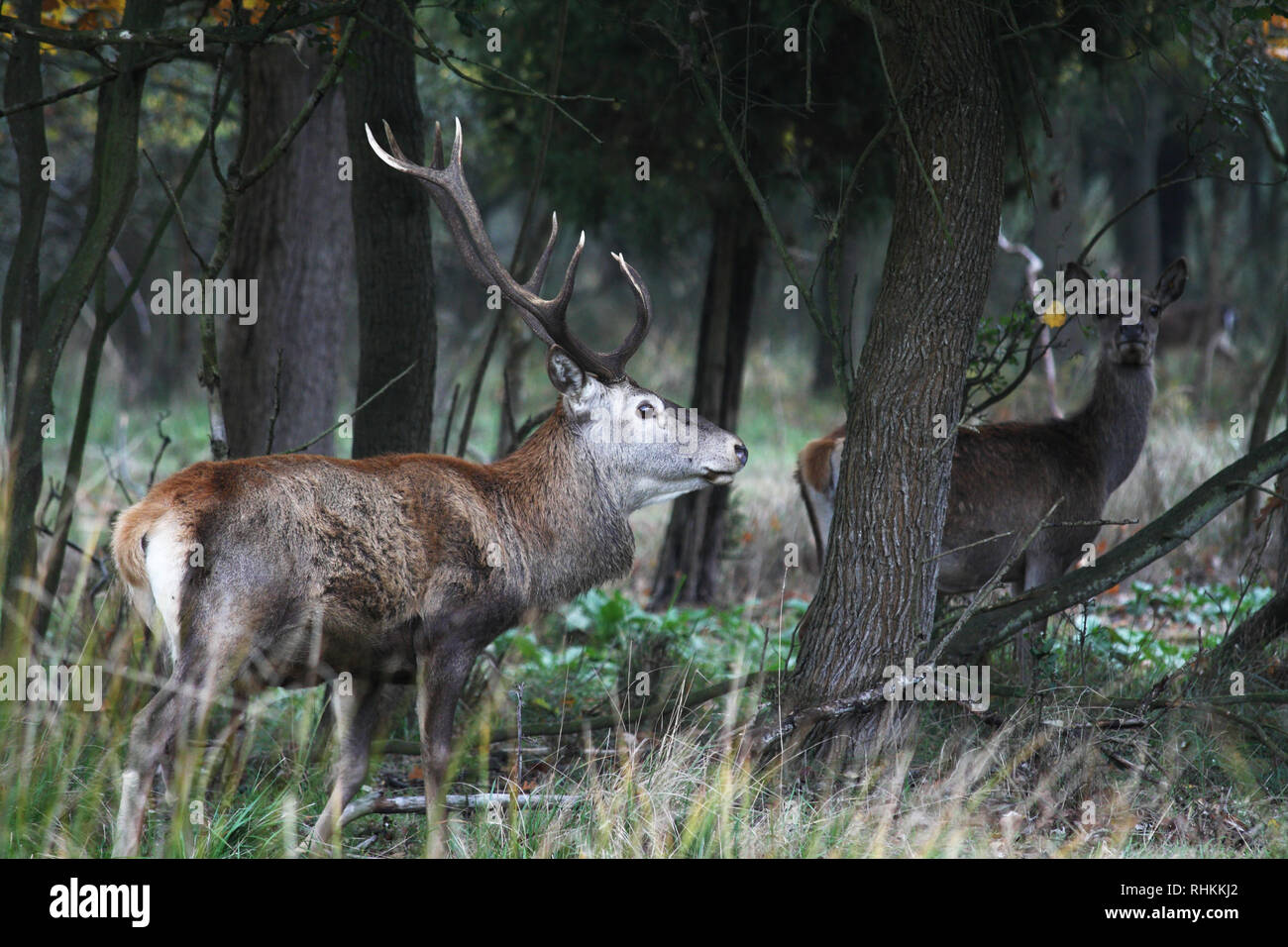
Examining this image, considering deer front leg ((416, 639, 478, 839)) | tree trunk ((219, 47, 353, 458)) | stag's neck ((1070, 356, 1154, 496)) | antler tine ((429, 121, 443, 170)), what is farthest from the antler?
stag's neck ((1070, 356, 1154, 496))

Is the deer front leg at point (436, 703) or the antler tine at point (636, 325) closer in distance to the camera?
the deer front leg at point (436, 703)

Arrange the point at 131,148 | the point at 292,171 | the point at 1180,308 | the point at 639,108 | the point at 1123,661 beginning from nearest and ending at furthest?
the point at 131,148, the point at 1123,661, the point at 292,171, the point at 639,108, the point at 1180,308

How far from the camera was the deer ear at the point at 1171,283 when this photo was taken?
302 inches

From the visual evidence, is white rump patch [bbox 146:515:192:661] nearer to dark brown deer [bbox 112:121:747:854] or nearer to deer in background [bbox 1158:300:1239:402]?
dark brown deer [bbox 112:121:747:854]

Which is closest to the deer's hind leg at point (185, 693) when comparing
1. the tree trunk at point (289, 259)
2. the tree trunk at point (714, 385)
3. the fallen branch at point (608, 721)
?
the fallen branch at point (608, 721)

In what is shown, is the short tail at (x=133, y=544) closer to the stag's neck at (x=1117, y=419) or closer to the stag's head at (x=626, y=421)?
the stag's head at (x=626, y=421)

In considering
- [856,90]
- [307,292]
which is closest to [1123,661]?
[856,90]

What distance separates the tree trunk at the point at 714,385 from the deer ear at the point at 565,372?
149 inches

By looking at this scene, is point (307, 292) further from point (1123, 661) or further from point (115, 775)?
point (1123, 661)

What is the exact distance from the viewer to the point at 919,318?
503 cm

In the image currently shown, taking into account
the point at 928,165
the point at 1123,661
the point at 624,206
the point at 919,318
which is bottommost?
the point at 1123,661

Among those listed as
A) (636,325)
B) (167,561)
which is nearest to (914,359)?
(636,325)

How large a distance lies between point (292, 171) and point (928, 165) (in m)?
4.10
